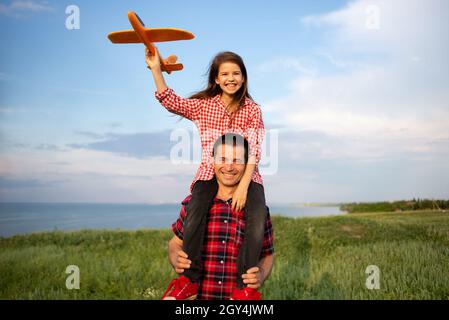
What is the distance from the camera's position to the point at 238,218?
3.45 metres

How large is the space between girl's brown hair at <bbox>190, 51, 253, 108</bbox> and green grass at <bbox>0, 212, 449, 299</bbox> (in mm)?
3709

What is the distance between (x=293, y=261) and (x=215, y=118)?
552 centimetres

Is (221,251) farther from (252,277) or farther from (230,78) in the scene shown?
(230,78)

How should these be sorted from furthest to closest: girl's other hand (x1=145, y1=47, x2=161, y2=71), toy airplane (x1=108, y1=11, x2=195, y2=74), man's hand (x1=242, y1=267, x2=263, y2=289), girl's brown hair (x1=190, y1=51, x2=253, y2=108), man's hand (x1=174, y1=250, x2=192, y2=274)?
girl's brown hair (x1=190, y1=51, x2=253, y2=108) → girl's other hand (x1=145, y1=47, x2=161, y2=71) → toy airplane (x1=108, y1=11, x2=195, y2=74) → man's hand (x1=174, y1=250, x2=192, y2=274) → man's hand (x1=242, y1=267, x2=263, y2=289)

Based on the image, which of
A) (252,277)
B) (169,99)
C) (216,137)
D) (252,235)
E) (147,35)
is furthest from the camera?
(216,137)

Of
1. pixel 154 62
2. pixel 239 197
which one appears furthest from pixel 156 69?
pixel 239 197

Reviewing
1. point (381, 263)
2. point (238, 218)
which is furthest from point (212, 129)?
point (381, 263)

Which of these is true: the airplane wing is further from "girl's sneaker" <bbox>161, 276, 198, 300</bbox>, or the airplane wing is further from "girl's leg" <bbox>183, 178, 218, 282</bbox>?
"girl's sneaker" <bbox>161, 276, 198, 300</bbox>

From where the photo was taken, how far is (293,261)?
8.69 metres

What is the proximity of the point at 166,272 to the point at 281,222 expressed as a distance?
18.4ft

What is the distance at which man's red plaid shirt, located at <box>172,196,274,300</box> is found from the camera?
3.38 meters

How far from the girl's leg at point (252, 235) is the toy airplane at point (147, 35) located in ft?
4.85

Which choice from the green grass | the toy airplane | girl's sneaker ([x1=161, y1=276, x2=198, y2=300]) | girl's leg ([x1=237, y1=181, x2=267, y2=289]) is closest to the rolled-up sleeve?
the toy airplane
